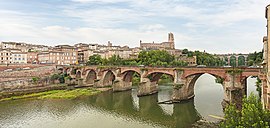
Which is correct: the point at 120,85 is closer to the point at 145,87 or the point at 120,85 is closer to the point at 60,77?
the point at 145,87

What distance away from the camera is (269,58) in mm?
15516

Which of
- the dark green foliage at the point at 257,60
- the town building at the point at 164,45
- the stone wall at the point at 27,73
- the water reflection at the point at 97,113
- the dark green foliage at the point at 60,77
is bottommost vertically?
the water reflection at the point at 97,113

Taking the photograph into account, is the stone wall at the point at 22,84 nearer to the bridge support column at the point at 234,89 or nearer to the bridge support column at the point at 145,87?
the bridge support column at the point at 145,87

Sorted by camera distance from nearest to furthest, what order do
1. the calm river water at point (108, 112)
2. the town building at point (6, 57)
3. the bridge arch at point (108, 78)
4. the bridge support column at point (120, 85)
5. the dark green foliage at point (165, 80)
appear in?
the calm river water at point (108, 112) < the bridge support column at point (120, 85) < the bridge arch at point (108, 78) < the dark green foliage at point (165, 80) < the town building at point (6, 57)

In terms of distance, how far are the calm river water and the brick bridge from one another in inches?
85.1

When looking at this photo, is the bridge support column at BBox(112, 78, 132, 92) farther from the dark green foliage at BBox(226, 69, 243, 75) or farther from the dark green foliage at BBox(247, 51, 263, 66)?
the dark green foliage at BBox(247, 51, 263, 66)

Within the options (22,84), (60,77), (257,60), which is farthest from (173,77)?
(257,60)

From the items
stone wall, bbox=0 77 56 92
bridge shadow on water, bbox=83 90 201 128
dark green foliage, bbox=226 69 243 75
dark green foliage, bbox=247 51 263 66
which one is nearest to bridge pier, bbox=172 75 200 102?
bridge shadow on water, bbox=83 90 201 128

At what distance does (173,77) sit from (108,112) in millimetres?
12689

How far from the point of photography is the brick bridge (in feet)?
103

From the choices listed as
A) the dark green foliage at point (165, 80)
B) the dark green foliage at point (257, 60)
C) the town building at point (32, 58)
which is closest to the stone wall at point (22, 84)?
the dark green foliage at point (165, 80)

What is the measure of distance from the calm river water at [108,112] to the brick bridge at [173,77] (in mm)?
2161

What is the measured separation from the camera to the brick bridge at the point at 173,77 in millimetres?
31281

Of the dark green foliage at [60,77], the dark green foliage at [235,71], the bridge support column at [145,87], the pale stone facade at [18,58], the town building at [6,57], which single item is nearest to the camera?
the dark green foliage at [235,71]
